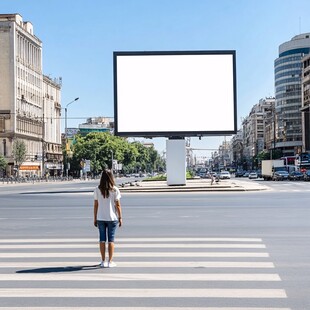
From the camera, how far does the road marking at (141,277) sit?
953 cm

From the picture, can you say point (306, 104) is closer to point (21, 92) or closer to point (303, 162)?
point (303, 162)

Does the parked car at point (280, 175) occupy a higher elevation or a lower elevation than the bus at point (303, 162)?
lower

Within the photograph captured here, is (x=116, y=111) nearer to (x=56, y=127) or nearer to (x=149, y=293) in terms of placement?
(x=149, y=293)

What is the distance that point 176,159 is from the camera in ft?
155

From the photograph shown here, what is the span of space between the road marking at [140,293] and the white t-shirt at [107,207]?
2.18 meters

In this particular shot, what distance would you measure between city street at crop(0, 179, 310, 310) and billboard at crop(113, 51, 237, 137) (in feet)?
88.9

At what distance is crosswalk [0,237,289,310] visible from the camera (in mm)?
8039

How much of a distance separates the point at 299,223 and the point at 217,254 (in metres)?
6.93

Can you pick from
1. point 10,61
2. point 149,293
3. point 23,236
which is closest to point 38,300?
point 149,293

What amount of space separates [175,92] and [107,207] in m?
35.3

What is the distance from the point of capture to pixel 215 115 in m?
45.6

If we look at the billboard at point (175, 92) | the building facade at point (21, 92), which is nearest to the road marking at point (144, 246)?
the billboard at point (175, 92)

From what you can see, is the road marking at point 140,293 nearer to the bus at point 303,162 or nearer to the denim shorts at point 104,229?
the denim shorts at point 104,229

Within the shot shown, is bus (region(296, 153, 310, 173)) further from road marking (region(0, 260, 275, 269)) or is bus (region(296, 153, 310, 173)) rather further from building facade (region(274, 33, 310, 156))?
road marking (region(0, 260, 275, 269))
